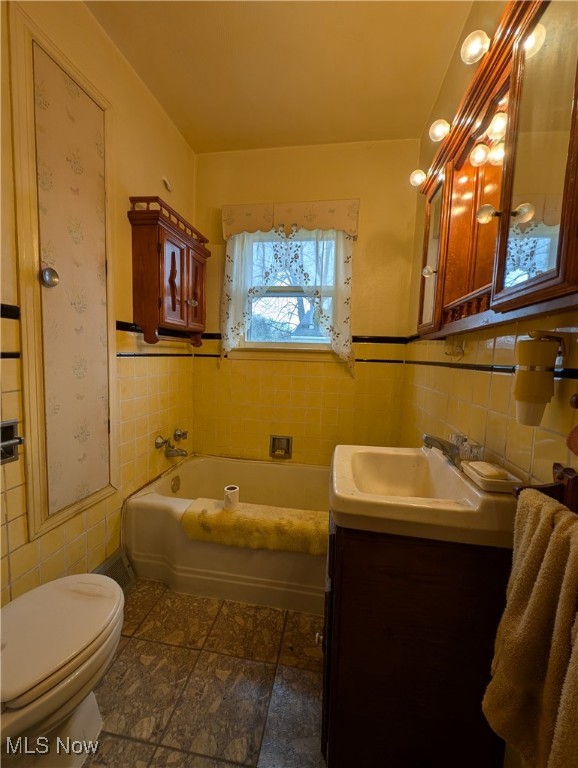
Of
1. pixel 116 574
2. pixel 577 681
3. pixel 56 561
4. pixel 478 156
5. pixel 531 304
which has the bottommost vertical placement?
pixel 116 574

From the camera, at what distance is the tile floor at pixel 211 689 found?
3.11ft

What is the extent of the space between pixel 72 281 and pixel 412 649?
1717mm

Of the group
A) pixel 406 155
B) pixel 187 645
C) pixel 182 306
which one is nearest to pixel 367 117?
pixel 406 155

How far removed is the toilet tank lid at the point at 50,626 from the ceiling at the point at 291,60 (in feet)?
7.56

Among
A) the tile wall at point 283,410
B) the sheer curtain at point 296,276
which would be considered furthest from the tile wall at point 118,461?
the sheer curtain at point 296,276

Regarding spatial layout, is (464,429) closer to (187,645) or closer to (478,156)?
(478,156)

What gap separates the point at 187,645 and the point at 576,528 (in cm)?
152

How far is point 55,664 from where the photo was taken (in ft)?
2.54

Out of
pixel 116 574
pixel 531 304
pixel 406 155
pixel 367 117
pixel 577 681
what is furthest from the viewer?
pixel 406 155

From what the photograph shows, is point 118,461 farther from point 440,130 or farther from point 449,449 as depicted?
point 440,130

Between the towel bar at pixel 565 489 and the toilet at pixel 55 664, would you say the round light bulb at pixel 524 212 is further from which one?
the toilet at pixel 55 664

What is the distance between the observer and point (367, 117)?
1.84 metres

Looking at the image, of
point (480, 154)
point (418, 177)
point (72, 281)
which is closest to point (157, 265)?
point (72, 281)

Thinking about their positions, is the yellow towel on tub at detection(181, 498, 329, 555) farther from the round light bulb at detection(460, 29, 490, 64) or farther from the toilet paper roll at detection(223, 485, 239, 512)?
the round light bulb at detection(460, 29, 490, 64)
